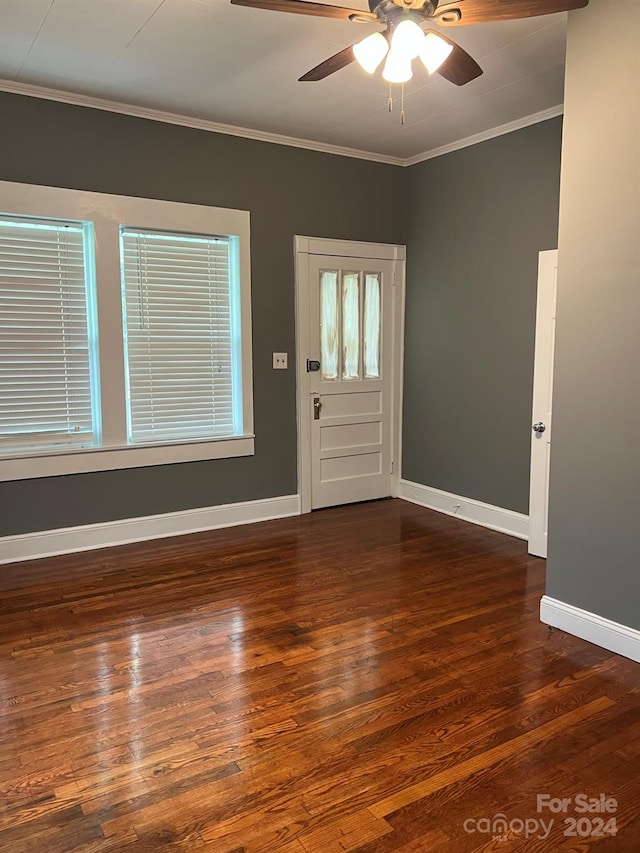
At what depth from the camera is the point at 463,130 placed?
4.37 m

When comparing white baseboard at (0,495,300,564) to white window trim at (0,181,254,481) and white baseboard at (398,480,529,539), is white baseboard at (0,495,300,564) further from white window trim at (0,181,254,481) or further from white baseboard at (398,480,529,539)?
white baseboard at (398,480,529,539)

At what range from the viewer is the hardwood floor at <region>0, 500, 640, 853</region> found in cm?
183

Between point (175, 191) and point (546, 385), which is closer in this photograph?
point (546, 385)

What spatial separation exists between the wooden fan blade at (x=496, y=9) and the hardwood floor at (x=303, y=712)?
2.50 meters

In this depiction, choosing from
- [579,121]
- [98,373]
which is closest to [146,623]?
[98,373]

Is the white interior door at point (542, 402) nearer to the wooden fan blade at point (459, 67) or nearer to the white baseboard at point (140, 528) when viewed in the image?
the wooden fan blade at point (459, 67)

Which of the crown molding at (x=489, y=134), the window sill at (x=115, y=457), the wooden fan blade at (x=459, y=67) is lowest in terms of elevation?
the window sill at (x=115, y=457)

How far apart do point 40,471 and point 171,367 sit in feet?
3.56

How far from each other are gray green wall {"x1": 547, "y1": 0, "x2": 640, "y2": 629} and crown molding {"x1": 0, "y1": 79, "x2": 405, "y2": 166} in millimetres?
2325

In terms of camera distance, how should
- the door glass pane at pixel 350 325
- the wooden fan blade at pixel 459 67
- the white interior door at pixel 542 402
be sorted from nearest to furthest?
1. the wooden fan blade at pixel 459 67
2. the white interior door at pixel 542 402
3. the door glass pane at pixel 350 325

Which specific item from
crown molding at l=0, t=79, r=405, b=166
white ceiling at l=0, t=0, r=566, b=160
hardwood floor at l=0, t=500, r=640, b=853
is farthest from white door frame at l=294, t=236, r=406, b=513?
hardwood floor at l=0, t=500, r=640, b=853

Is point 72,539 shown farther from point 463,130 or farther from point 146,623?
point 463,130

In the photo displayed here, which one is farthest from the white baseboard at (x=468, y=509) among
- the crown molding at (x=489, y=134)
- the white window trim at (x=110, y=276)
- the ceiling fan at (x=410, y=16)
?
the ceiling fan at (x=410, y=16)

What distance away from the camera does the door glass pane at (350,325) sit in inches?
199
